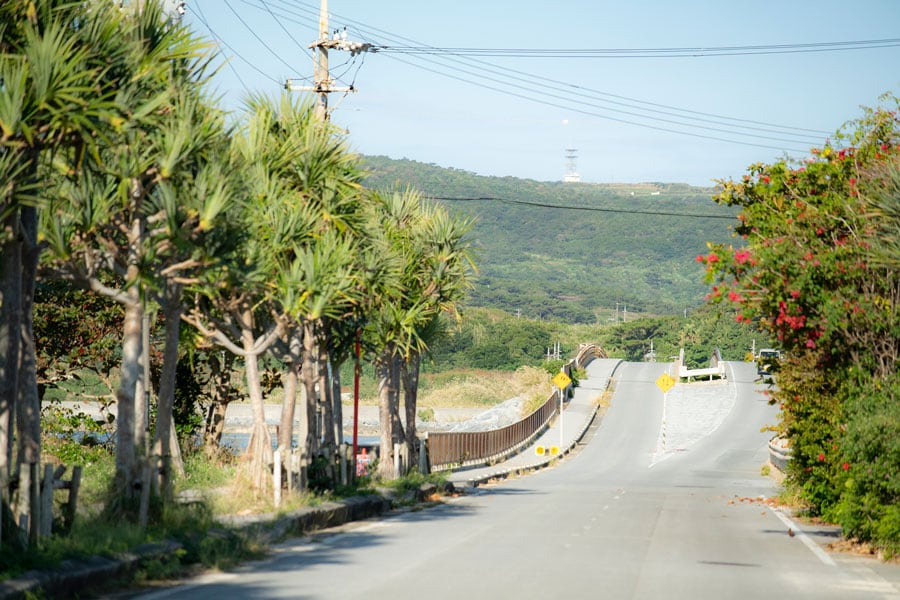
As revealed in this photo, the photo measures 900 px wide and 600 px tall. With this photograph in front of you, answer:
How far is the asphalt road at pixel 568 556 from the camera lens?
1104 cm

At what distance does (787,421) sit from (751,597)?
35.9ft

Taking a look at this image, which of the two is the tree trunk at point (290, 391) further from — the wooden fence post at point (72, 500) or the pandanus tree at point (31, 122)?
the pandanus tree at point (31, 122)

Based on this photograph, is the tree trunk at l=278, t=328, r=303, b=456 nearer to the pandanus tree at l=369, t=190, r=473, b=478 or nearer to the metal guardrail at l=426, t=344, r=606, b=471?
the pandanus tree at l=369, t=190, r=473, b=478

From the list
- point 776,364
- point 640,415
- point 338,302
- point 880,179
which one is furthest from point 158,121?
point 640,415

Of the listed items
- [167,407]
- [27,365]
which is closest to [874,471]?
[167,407]

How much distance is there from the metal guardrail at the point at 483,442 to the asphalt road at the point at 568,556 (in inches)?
253

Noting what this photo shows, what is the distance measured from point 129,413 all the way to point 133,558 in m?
2.62

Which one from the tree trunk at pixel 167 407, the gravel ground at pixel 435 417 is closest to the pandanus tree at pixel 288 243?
the tree trunk at pixel 167 407

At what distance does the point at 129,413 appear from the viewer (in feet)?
43.2

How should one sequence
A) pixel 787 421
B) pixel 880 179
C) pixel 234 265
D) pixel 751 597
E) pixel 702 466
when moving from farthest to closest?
pixel 702 466
pixel 787 421
pixel 880 179
pixel 234 265
pixel 751 597

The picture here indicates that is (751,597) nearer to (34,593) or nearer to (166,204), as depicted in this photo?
(34,593)

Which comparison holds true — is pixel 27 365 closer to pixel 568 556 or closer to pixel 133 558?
pixel 133 558

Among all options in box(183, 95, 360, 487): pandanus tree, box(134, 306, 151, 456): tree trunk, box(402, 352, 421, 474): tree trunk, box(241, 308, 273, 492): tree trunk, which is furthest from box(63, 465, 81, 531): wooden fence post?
box(402, 352, 421, 474): tree trunk

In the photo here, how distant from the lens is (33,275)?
11.5m
